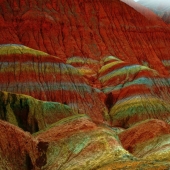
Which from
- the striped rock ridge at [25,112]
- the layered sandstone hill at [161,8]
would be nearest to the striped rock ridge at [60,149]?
the striped rock ridge at [25,112]

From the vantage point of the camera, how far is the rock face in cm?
2964

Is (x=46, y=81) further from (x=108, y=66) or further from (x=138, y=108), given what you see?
(x=108, y=66)

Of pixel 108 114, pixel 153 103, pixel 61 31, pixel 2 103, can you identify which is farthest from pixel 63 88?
pixel 61 31

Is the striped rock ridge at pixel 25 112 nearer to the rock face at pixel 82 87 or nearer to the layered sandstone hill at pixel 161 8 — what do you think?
the rock face at pixel 82 87

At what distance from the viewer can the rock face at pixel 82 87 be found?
29.6 m

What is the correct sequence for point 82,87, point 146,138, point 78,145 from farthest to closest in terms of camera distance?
point 82,87 < point 146,138 < point 78,145

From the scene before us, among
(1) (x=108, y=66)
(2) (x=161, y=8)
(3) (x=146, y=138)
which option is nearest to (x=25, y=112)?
(3) (x=146, y=138)

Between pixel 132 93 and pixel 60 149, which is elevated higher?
pixel 60 149

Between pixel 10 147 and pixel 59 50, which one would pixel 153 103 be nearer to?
pixel 59 50

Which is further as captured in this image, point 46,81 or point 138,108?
point 46,81

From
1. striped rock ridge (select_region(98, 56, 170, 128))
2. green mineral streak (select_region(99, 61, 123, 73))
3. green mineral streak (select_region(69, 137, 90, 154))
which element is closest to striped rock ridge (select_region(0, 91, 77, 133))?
striped rock ridge (select_region(98, 56, 170, 128))

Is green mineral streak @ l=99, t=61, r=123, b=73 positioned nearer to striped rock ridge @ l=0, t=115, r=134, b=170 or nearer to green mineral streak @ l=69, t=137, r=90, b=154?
striped rock ridge @ l=0, t=115, r=134, b=170

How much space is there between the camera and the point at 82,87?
235ft

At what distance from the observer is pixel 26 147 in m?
30.1
